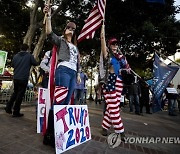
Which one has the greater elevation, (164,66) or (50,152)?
Result: (164,66)

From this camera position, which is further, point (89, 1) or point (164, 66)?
point (89, 1)

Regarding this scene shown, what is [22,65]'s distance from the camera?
203 inches

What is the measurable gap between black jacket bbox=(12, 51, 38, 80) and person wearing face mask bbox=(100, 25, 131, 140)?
2311 millimetres

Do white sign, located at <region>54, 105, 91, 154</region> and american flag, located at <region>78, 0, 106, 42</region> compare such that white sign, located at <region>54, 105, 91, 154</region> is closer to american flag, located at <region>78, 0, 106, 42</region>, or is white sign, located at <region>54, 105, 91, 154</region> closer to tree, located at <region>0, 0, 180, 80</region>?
american flag, located at <region>78, 0, 106, 42</region>

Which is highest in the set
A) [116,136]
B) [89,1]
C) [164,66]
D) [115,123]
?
[89,1]

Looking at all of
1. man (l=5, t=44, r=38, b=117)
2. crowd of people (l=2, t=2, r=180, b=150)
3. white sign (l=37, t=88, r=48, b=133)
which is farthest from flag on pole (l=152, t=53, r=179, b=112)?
white sign (l=37, t=88, r=48, b=133)

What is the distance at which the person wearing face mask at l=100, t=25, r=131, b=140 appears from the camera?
357cm

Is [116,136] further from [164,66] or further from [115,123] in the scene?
[164,66]

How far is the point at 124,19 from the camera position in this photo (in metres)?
13.7

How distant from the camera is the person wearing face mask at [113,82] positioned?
141 inches

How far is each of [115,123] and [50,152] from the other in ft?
4.40

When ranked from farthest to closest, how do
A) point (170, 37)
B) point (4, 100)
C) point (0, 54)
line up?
point (170, 37), point (4, 100), point (0, 54)

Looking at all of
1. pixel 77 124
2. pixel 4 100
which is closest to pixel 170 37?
pixel 4 100

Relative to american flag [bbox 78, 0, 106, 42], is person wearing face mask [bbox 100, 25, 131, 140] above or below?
below
